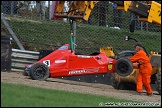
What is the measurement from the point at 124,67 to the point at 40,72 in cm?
255

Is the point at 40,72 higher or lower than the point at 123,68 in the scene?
lower

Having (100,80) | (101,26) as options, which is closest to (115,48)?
(101,26)

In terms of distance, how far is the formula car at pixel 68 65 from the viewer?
1580 cm

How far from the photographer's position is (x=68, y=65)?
15992mm

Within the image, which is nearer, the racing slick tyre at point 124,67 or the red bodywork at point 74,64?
the racing slick tyre at point 124,67

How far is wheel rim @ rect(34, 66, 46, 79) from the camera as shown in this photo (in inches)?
620

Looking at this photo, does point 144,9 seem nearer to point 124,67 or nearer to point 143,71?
point 143,71

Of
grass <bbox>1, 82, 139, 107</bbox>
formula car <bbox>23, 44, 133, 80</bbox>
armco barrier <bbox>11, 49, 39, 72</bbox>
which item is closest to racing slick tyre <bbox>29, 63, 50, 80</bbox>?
formula car <bbox>23, 44, 133, 80</bbox>

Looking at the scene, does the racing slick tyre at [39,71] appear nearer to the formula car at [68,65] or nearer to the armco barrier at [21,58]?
the formula car at [68,65]

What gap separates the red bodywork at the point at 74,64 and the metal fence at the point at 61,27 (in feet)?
10.9

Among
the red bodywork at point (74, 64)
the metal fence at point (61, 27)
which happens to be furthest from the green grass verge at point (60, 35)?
the red bodywork at point (74, 64)

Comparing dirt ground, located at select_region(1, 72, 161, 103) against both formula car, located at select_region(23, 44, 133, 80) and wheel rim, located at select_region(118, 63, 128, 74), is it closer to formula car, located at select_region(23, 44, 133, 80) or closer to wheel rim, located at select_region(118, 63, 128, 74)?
formula car, located at select_region(23, 44, 133, 80)

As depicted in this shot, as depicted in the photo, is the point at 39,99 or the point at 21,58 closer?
the point at 39,99

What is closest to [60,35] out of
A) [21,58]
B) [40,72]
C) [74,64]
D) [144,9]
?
[21,58]
